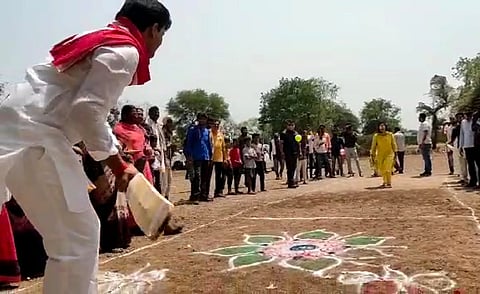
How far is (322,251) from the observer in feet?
24.1

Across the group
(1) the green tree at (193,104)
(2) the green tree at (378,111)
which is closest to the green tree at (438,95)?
(2) the green tree at (378,111)

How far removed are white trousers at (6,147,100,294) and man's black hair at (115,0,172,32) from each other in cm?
90

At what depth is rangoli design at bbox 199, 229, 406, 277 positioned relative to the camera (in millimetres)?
6727

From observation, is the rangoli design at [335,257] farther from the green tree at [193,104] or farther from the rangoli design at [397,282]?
the green tree at [193,104]

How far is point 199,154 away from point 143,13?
10.7m

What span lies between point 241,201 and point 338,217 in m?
4.65

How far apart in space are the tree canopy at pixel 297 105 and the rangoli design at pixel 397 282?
70.1 m

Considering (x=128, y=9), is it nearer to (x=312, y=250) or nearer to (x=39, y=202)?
(x=39, y=202)

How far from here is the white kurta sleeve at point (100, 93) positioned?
132 inches

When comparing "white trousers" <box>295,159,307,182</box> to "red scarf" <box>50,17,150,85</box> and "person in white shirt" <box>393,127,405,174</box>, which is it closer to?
"person in white shirt" <box>393,127,405,174</box>

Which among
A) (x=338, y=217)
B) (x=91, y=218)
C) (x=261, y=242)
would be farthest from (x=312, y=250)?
(x=91, y=218)

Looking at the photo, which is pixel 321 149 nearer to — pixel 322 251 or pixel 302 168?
pixel 302 168

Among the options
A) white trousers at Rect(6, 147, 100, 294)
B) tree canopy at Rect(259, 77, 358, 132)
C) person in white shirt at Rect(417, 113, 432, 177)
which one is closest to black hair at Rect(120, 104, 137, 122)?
white trousers at Rect(6, 147, 100, 294)

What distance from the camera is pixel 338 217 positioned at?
10.4m
